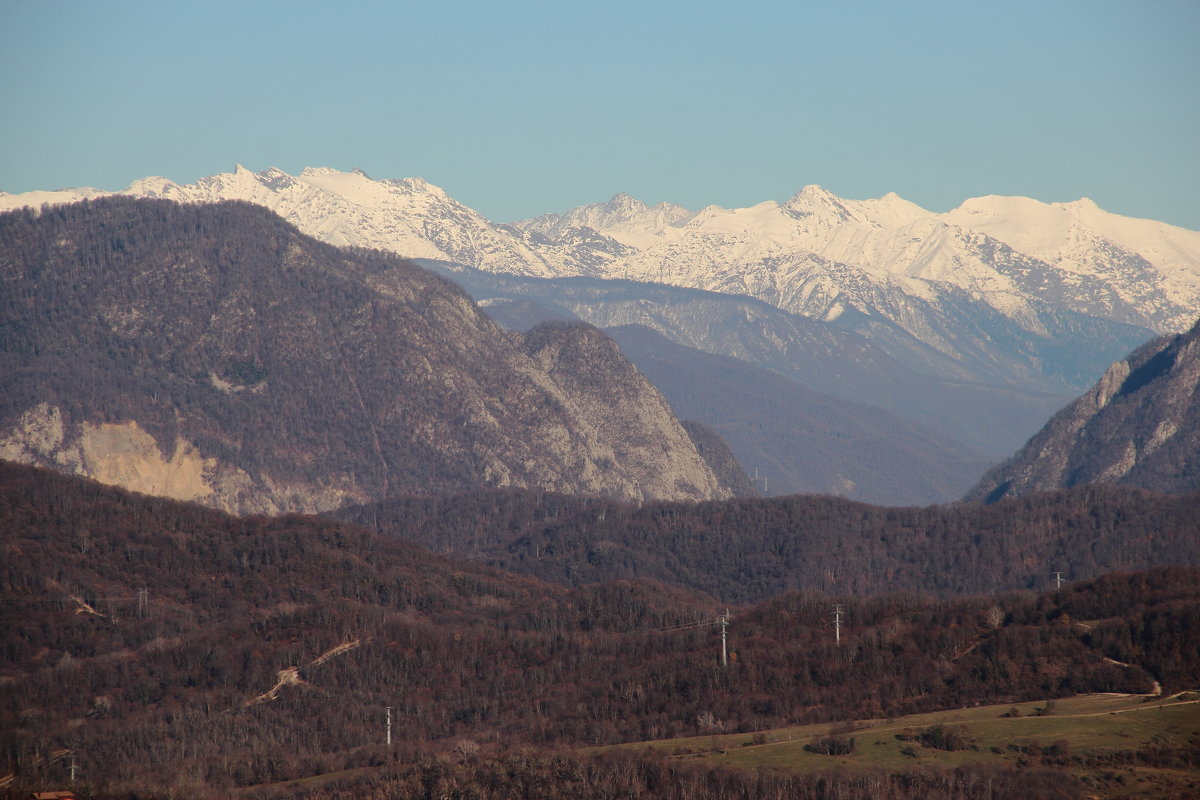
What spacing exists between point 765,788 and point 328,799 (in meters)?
43.4

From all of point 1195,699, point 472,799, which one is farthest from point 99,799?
point 1195,699

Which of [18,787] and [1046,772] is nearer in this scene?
[1046,772]

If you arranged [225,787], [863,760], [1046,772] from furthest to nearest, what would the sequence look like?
[225,787] → [863,760] → [1046,772]

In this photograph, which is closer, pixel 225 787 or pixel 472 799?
pixel 472 799

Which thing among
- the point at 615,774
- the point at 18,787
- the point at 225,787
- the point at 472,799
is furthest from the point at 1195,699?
the point at 18,787

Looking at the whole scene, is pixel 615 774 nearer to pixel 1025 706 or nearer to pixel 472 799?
pixel 472 799

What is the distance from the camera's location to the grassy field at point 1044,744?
550 ft

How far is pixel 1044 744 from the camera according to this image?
17900cm

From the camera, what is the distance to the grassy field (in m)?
168

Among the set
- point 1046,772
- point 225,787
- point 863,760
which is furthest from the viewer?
point 225,787

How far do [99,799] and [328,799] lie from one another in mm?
22381

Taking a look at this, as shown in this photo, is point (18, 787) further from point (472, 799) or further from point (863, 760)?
point (863, 760)

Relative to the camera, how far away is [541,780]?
604 ft

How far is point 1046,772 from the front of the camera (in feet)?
560
